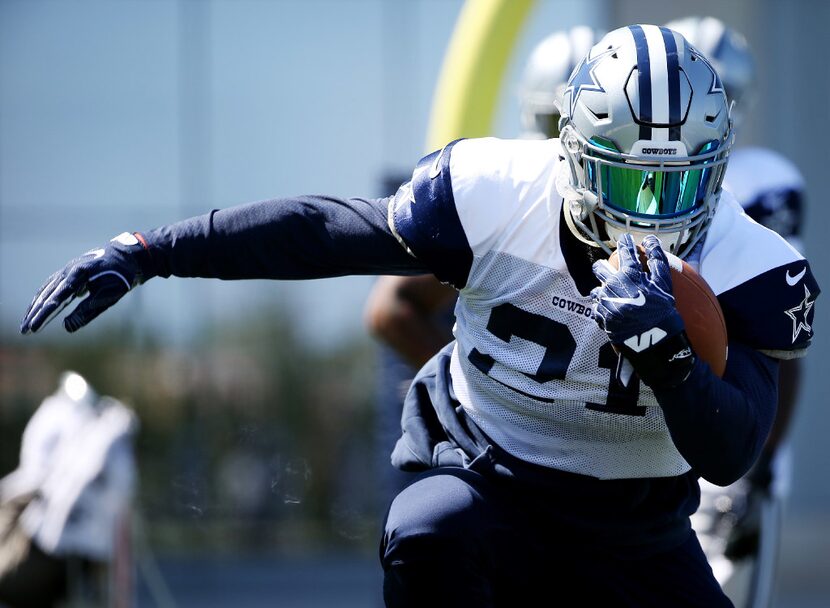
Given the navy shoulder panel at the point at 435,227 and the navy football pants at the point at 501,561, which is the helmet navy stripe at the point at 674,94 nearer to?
the navy shoulder panel at the point at 435,227

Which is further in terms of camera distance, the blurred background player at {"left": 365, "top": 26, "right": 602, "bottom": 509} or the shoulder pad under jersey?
the blurred background player at {"left": 365, "top": 26, "right": 602, "bottom": 509}

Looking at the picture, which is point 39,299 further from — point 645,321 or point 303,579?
point 303,579

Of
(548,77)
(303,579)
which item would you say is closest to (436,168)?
(548,77)

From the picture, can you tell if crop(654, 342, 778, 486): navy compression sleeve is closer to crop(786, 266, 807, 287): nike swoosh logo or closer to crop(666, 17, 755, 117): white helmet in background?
crop(786, 266, 807, 287): nike swoosh logo

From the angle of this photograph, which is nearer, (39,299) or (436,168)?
(39,299)

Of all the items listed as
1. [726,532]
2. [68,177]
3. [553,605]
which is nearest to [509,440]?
[553,605]

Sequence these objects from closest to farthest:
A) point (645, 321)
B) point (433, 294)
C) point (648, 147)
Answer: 1. point (645, 321)
2. point (648, 147)
3. point (433, 294)

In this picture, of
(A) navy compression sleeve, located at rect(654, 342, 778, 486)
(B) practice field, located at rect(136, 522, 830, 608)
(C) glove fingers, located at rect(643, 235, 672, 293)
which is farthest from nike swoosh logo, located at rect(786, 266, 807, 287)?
(B) practice field, located at rect(136, 522, 830, 608)

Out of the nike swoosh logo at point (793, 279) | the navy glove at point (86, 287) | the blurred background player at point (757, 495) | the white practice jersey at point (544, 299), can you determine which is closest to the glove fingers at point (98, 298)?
the navy glove at point (86, 287)

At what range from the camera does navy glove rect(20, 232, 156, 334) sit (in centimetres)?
265

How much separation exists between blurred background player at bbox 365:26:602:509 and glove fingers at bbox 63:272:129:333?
142 cm

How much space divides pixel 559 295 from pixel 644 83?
456mm

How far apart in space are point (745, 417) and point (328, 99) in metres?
7.79

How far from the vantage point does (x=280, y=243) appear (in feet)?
9.05
